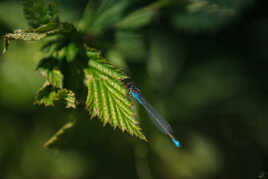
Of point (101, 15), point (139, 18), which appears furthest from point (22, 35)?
point (139, 18)

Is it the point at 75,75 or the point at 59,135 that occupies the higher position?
the point at 75,75

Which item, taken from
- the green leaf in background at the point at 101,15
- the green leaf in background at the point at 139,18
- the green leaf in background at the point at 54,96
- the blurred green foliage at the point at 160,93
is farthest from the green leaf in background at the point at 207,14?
the green leaf in background at the point at 54,96

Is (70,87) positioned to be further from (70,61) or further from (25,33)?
(25,33)

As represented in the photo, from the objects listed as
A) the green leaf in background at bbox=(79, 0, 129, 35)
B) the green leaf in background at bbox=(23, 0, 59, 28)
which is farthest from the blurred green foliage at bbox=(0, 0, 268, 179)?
the green leaf in background at bbox=(23, 0, 59, 28)

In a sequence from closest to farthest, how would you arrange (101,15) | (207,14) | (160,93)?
(101,15) → (207,14) → (160,93)

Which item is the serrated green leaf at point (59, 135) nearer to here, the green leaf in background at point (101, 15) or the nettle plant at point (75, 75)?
the nettle plant at point (75, 75)

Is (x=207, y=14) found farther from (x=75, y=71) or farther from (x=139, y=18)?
(x=75, y=71)

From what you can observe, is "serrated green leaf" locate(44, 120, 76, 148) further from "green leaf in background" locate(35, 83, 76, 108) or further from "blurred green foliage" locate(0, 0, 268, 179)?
"green leaf in background" locate(35, 83, 76, 108)
